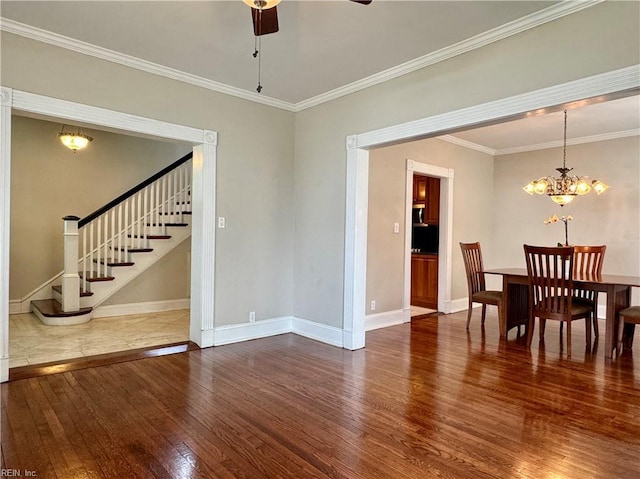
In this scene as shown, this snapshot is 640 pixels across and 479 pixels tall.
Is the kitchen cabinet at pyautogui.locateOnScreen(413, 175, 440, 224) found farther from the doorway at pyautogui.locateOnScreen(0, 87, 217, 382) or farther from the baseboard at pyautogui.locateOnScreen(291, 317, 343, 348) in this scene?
the doorway at pyautogui.locateOnScreen(0, 87, 217, 382)

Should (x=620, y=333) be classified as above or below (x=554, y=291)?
below

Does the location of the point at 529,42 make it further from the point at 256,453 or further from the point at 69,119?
the point at 69,119

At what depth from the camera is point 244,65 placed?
365cm

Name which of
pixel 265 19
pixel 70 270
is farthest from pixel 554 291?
pixel 70 270

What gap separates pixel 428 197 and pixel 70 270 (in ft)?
17.2

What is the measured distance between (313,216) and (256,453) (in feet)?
9.37

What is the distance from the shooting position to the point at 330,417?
256 cm

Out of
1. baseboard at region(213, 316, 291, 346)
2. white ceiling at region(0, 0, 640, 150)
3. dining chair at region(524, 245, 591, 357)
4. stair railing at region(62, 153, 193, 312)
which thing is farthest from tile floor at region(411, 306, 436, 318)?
stair railing at region(62, 153, 193, 312)

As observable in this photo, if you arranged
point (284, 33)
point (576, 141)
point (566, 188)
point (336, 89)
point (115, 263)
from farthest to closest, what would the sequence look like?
point (576, 141) < point (115, 263) < point (566, 188) < point (336, 89) < point (284, 33)

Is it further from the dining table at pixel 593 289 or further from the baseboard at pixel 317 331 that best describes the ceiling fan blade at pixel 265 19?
the dining table at pixel 593 289

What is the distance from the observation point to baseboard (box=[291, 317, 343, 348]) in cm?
432

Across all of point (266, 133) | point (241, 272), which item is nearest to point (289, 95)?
point (266, 133)

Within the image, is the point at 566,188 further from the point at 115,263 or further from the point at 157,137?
the point at 115,263

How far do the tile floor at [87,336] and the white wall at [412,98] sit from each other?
164cm
